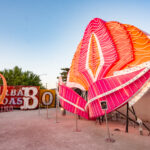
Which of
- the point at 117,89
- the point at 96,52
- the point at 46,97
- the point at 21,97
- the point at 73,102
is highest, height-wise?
the point at 96,52

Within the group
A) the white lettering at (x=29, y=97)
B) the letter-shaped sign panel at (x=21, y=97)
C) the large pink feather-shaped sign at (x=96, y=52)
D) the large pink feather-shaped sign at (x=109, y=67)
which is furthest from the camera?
the letter-shaped sign panel at (x=21, y=97)

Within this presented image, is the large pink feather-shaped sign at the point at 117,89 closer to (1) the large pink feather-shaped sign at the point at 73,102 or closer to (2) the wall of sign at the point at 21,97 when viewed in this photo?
(1) the large pink feather-shaped sign at the point at 73,102

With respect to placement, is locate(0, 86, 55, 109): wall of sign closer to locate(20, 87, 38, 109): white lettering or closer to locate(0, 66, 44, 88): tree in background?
locate(20, 87, 38, 109): white lettering

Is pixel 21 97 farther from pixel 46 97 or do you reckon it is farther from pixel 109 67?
pixel 109 67

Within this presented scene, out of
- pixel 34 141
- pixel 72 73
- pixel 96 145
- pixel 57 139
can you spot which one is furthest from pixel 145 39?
pixel 34 141

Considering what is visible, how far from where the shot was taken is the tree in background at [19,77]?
40406mm

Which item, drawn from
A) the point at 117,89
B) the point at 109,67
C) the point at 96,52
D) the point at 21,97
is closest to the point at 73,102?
the point at 117,89

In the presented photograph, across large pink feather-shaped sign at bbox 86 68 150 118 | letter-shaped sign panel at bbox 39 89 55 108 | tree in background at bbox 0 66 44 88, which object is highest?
tree in background at bbox 0 66 44 88

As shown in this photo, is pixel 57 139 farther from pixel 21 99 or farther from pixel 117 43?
pixel 21 99

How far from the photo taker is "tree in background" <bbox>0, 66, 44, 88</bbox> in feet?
133

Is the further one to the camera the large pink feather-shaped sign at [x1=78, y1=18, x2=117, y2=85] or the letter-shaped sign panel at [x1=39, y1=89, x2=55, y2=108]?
the letter-shaped sign panel at [x1=39, y1=89, x2=55, y2=108]

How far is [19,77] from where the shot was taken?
41031 millimetres

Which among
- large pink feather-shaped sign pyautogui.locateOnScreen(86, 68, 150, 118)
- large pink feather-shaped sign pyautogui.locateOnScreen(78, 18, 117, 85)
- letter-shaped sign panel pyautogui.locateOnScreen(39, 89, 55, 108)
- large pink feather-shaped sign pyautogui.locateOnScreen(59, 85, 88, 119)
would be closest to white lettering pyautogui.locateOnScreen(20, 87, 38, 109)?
letter-shaped sign panel pyautogui.locateOnScreen(39, 89, 55, 108)

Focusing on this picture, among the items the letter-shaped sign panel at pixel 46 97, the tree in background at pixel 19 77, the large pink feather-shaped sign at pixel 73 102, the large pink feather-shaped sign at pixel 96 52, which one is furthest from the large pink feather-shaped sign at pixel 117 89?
the tree in background at pixel 19 77
